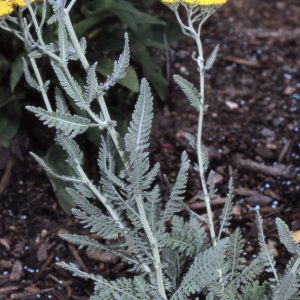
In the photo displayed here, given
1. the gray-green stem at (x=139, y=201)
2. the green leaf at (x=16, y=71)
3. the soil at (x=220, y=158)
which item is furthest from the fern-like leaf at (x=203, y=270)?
the green leaf at (x=16, y=71)

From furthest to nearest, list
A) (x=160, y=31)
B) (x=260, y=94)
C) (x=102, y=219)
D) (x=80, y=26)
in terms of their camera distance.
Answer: (x=260, y=94)
(x=160, y=31)
(x=80, y=26)
(x=102, y=219)

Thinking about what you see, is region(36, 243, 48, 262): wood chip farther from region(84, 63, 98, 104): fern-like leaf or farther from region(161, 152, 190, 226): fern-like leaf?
region(84, 63, 98, 104): fern-like leaf

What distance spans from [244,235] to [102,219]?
89 centimetres

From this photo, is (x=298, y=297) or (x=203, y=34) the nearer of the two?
(x=298, y=297)

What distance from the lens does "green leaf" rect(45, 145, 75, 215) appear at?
9.21 ft

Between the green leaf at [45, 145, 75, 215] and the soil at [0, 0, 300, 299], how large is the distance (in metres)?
0.10

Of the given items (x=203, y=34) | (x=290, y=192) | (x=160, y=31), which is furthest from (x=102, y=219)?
(x=203, y=34)

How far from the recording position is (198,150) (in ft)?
6.57

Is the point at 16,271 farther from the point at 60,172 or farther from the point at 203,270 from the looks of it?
the point at 203,270

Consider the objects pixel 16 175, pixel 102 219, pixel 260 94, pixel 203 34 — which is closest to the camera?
pixel 102 219

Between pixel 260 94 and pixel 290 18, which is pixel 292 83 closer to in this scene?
pixel 260 94

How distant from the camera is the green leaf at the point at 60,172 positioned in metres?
2.81

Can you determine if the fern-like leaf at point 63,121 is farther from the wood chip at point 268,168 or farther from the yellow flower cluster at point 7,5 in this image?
the wood chip at point 268,168

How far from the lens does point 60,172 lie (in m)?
2.87
